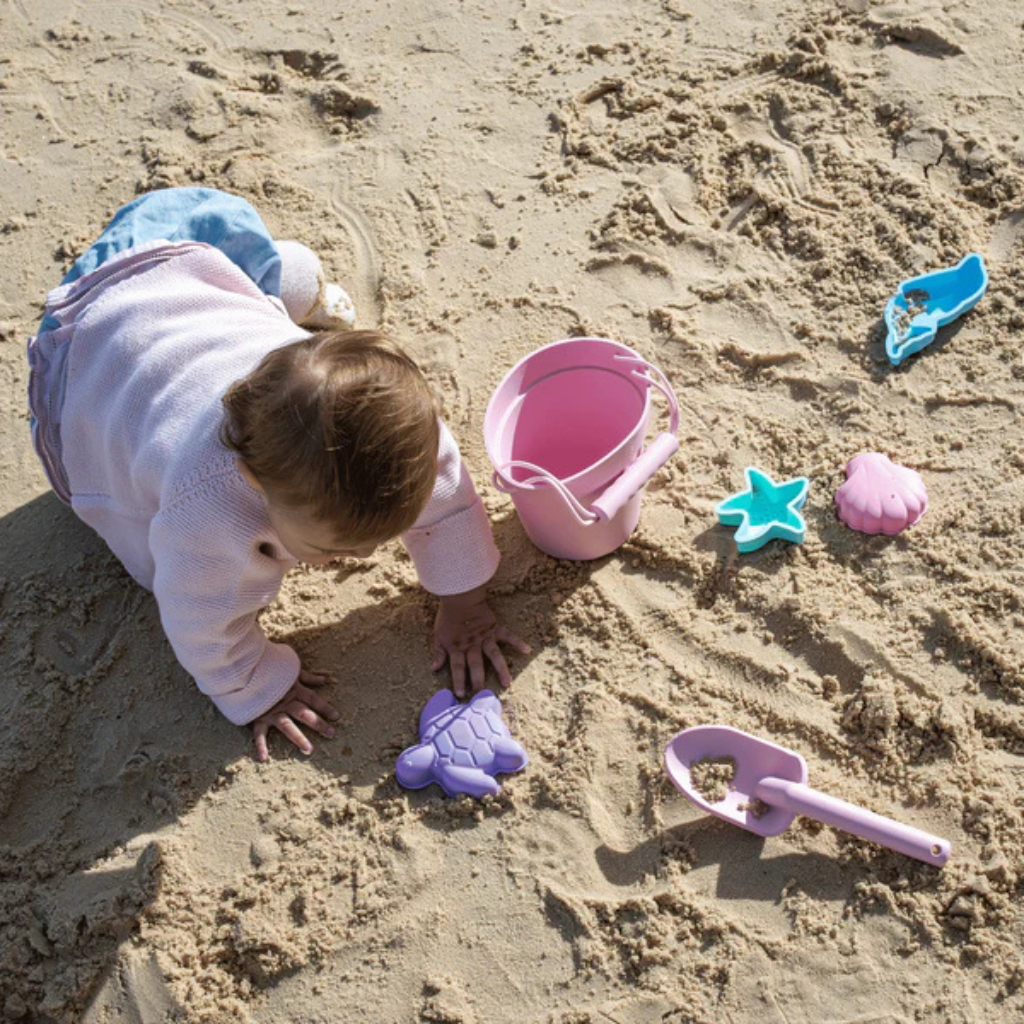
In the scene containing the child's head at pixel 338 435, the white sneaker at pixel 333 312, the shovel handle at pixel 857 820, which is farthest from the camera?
the white sneaker at pixel 333 312

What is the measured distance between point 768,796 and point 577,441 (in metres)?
0.90

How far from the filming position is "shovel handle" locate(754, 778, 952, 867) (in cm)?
180

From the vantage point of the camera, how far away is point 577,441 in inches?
96.1

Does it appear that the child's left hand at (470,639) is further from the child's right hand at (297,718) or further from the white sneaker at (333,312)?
the white sneaker at (333,312)

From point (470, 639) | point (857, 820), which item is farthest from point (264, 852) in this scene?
point (857, 820)

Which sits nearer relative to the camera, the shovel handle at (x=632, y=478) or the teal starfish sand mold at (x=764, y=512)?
the shovel handle at (x=632, y=478)

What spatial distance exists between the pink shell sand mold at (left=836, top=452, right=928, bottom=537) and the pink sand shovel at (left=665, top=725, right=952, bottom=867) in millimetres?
519

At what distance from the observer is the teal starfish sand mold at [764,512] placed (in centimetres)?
222

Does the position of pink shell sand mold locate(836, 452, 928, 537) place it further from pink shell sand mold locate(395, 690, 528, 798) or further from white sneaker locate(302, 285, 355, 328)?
white sneaker locate(302, 285, 355, 328)

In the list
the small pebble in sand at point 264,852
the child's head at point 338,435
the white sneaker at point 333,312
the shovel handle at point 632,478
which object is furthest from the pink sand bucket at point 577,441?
the small pebble in sand at point 264,852

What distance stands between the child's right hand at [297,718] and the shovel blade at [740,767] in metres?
0.66

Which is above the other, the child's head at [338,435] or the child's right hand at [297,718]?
the child's head at [338,435]

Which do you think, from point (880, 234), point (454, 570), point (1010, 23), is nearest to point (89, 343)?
point (454, 570)

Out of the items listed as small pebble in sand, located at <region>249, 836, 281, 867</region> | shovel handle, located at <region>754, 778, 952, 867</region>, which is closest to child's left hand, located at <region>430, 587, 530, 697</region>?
small pebble in sand, located at <region>249, 836, 281, 867</region>
